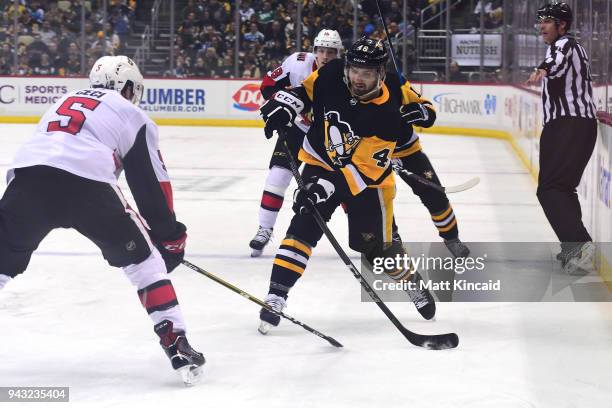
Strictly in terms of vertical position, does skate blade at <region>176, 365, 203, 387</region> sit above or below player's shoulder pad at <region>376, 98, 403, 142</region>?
below

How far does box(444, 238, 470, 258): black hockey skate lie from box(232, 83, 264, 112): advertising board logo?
1055cm

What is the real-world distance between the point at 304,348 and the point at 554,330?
1.04m

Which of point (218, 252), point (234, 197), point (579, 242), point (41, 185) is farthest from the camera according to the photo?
point (234, 197)

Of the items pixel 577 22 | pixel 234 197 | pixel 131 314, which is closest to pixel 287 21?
pixel 234 197

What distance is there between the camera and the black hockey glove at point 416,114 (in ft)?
15.3

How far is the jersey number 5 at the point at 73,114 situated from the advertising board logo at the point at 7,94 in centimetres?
Answer: 1332

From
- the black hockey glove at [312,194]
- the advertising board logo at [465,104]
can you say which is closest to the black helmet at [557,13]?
the black hockey glove at [312,194]

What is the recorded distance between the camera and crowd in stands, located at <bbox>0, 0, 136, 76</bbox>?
1644cm

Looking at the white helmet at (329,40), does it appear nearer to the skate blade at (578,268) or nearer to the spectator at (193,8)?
the skate blade at (578,268)

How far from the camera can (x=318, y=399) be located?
3.42 metres

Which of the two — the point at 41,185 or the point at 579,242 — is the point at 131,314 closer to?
the point at 41,185

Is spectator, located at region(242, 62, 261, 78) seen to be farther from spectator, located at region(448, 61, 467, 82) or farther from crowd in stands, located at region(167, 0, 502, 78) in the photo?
spectator, located at region(448, 61, 467, 82)

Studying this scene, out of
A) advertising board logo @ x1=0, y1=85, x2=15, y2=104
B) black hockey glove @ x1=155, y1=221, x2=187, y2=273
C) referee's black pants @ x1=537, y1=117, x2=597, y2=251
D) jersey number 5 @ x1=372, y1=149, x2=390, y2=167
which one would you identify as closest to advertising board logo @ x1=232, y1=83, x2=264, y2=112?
advertising board logo @ x1=0, y1=85, x2=15, y2=104

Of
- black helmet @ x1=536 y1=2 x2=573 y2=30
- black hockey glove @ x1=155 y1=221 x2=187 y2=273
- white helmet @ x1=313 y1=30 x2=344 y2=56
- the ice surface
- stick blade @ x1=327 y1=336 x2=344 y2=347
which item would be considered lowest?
the ice surface
